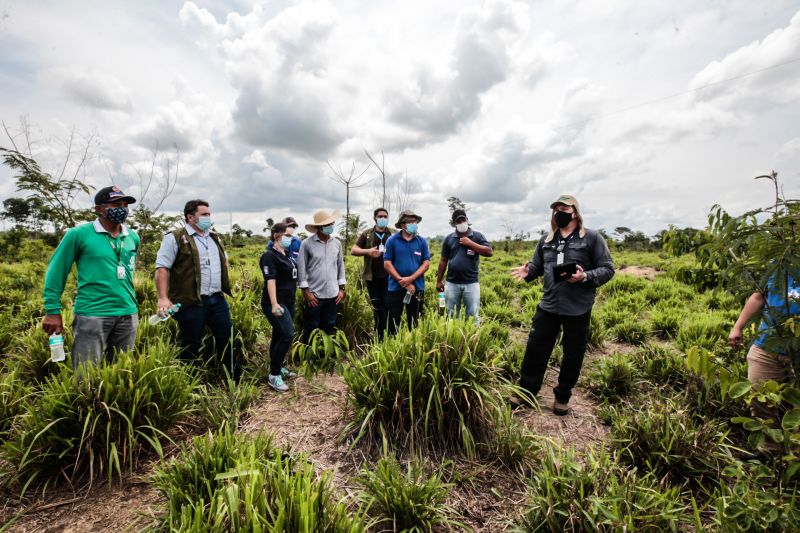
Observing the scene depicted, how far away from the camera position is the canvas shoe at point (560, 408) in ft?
11.7

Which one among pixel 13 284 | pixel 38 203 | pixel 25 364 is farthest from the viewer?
pixel 13 284

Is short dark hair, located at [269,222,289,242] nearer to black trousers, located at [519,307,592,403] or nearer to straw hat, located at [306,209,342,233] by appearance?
straw hat, located at [306,209,342,233]

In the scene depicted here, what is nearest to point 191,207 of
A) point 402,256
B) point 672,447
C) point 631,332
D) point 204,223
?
point 204,223

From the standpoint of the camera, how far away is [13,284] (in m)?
8.09

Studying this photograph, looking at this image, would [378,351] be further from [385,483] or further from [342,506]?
[342,506]

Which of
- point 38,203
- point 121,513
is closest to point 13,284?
point 38,203

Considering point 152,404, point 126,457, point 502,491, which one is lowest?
point 502,491

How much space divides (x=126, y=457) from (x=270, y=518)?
58.7 inches

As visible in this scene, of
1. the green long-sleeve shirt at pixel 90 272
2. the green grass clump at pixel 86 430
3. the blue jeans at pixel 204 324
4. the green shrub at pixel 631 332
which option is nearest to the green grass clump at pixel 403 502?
the green grass clump at pixel 86 430

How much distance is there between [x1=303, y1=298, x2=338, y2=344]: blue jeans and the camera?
14.9ft

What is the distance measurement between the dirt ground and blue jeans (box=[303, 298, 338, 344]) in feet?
3.84

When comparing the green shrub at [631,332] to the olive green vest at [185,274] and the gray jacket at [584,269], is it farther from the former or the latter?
the olive green vest at [185,274]

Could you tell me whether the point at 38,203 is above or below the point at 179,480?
above

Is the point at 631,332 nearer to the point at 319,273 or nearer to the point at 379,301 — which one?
the point at 379,301
